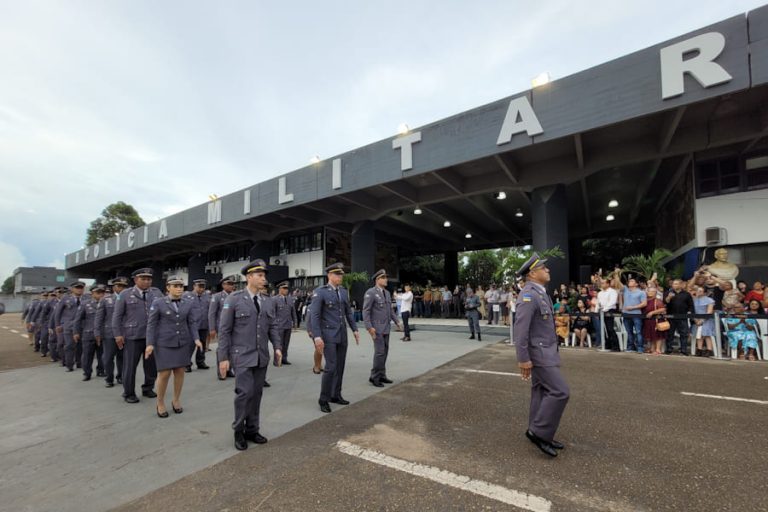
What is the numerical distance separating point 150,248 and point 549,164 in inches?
1253

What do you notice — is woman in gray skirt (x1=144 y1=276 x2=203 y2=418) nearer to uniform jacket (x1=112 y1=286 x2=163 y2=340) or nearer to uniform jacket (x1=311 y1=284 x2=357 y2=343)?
uniform jacket (x1=112 y1=286 x2=163 y2=340)

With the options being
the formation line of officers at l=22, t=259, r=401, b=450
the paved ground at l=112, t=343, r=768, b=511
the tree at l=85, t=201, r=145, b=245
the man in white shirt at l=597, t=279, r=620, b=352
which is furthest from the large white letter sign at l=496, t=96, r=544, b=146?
the tree at l=85, t=201, r=145, b=245

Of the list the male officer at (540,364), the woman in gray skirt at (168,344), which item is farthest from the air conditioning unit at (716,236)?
the woman in gray skirt at (168,344)

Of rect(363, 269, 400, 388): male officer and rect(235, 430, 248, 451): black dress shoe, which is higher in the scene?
rect(363, 269, 400, 388): male officer

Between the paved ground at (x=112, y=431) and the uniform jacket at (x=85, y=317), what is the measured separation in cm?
103

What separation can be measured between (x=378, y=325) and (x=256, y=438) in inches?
114

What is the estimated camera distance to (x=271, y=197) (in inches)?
725

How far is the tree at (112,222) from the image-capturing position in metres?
48.1

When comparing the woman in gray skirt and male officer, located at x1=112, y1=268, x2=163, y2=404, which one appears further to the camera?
male officer, located at x1=112, y1=268, x2=163, y2=404

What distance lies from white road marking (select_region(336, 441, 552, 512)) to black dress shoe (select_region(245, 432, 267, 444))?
0.83 metres

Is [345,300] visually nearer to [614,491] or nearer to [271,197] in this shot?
[614,491]

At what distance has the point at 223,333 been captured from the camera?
3.81 meters

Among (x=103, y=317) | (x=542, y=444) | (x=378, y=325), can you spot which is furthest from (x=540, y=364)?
(x=103, y=317)

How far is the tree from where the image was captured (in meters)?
48.1
